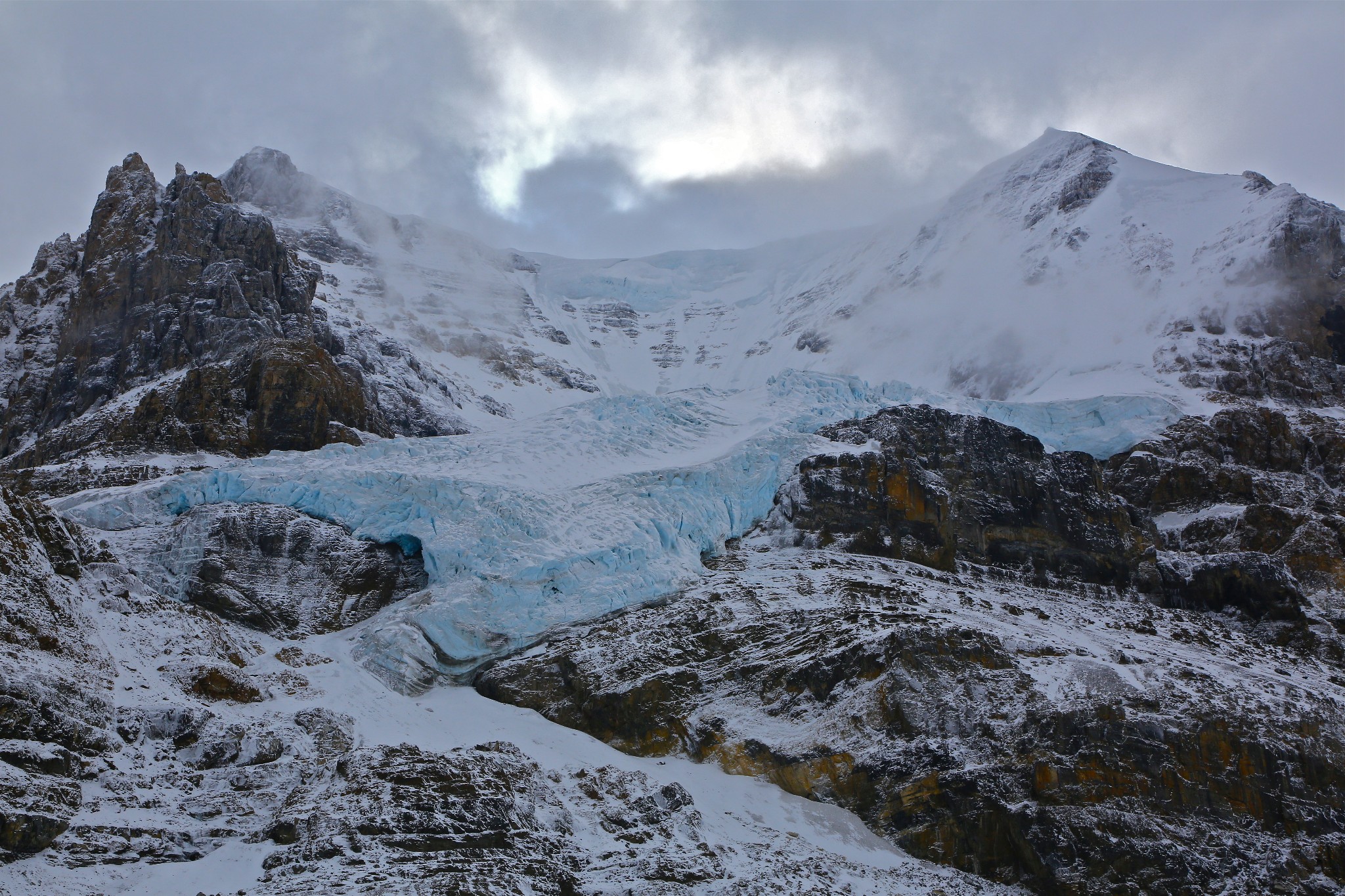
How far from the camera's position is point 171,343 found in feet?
258

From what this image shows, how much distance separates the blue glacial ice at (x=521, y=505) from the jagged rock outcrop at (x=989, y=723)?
2.42 meters

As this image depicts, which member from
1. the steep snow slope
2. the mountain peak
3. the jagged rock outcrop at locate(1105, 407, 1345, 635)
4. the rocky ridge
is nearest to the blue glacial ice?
the rocky ridge

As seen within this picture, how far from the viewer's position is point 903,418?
230 feet

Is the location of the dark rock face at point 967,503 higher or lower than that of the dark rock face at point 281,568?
higher

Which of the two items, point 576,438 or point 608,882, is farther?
point 576,438

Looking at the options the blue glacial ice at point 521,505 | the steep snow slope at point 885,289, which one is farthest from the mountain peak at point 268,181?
the blue glacial ice at point 521,505

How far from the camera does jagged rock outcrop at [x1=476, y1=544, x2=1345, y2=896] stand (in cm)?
3706

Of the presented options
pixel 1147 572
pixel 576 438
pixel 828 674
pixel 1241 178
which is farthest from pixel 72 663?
pixel 1241 178

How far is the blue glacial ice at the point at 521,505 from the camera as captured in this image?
4956 cm

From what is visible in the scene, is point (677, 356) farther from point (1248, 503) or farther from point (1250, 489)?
point (1248, 503)

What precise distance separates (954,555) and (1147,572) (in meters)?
11.8

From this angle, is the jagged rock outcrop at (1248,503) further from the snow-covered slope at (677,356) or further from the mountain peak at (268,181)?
the mountain peak at (268,181)

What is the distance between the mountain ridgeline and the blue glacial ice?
0.71ft

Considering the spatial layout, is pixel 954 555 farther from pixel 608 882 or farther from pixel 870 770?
pixel 608 882
